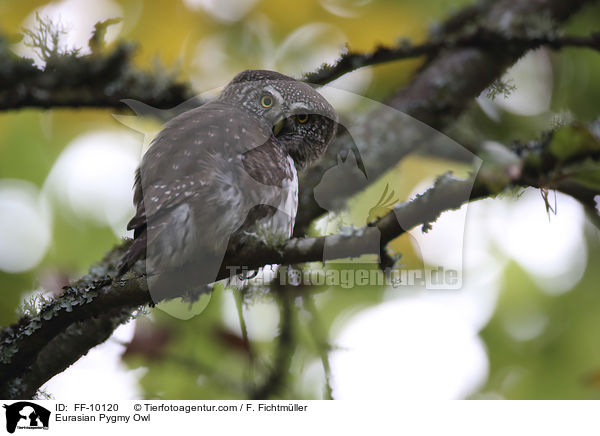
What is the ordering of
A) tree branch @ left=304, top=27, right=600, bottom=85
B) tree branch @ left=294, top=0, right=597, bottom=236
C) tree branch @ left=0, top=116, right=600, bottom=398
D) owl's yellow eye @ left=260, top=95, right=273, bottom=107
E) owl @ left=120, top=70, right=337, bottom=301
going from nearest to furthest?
tree branch @ left=0, top=116, right=600, bottom=398 < owl @ left=120, top=70, right=337, bottom=301 < tree branch @ left=304, top=27, right=600, bottom=85 < owl's yellow eye @ left=260, top=95, right=273, bottom=107 < tree branch @ left=294, top=0, right=597, bottom=236

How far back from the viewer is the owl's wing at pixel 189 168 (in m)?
1.25

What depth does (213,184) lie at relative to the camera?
50.8 inches

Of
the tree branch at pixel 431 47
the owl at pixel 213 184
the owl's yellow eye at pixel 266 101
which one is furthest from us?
the owl's yellow eye at pixel 266 101

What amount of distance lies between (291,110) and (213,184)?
40 centimetres

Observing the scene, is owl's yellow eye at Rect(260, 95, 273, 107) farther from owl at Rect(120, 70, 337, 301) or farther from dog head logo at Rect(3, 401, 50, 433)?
dog head logo at Rect(3, 401, 50, 433)

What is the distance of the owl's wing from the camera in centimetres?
125

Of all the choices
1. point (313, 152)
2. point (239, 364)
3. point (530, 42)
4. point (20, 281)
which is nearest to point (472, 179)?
point (313, 152)

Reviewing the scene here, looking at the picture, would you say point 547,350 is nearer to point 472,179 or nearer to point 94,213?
point 472,179

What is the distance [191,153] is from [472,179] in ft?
2.22

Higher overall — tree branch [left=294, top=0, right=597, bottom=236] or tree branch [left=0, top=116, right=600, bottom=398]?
tree branch [left=294, top=0, right=597, bottom=236]

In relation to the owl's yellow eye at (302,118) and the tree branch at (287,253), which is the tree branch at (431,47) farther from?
the tree branch at (287,253)

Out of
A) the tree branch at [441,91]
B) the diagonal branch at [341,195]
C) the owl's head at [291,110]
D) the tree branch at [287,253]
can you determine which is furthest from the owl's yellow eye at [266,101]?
the tree branch at [287,253]

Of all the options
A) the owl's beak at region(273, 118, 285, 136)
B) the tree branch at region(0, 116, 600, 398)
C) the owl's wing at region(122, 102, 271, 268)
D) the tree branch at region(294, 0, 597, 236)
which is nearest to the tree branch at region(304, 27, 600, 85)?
the tree branch at region(294, 0, 597, 236)

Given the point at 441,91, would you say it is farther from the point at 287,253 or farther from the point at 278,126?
the point at 287,253
